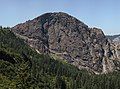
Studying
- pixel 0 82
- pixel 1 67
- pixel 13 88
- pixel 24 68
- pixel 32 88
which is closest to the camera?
Result: pixel 24 68

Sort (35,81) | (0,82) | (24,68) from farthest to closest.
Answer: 1. (35,81)
2. (0,82)
3. (24,68)

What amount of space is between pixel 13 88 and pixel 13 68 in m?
52.6

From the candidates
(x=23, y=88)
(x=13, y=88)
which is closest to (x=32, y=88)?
(x=13, y=88)

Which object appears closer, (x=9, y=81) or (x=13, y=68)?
(x=9, y=81)

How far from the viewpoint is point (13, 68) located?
650ft

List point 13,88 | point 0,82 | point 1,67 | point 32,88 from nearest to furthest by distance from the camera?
point 13,88, point 0,82, point 32,88, point 1,67

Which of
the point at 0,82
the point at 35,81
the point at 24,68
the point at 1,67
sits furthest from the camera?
the point at 35,81

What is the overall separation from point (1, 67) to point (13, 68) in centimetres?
1314

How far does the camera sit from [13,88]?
146375 mm

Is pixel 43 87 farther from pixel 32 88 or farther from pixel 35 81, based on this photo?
pixel 32 88

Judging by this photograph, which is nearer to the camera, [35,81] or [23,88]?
[23,88]

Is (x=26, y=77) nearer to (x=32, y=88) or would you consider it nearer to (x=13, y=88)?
(x=13, y=88)

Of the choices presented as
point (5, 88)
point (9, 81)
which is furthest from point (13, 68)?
point (5, 88)

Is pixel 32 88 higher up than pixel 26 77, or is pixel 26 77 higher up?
pixel 26 77
